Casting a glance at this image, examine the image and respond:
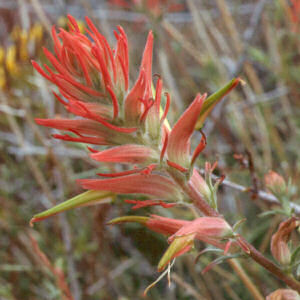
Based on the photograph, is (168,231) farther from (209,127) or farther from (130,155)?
(209,127)

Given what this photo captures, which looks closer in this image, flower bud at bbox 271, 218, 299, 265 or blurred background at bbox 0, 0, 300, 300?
flower bud at bbox 271, 218, 299, 265

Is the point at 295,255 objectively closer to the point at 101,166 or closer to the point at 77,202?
the point at 77,202

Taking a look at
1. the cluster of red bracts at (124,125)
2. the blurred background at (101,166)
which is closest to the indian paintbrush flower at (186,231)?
the cluster of red bracts at (124,125)

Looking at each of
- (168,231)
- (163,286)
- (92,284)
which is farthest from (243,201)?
(168,231)

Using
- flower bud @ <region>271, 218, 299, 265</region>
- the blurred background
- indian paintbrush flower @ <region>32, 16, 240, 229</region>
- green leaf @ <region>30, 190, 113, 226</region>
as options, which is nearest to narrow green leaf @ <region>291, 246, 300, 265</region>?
flower bud @ <region>271, 218, 299, 265</region>

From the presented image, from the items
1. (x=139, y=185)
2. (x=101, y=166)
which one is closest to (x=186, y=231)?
(x=139, y=185)

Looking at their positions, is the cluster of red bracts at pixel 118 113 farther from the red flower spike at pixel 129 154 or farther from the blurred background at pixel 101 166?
the blurred background at pixel 101 166

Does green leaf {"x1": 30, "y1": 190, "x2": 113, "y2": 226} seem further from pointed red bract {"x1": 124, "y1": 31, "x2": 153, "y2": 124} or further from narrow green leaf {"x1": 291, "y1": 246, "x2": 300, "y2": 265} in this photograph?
narrow green leaf {"x1": 291, "y1": 246, "x2": 300, "y2": 265}
